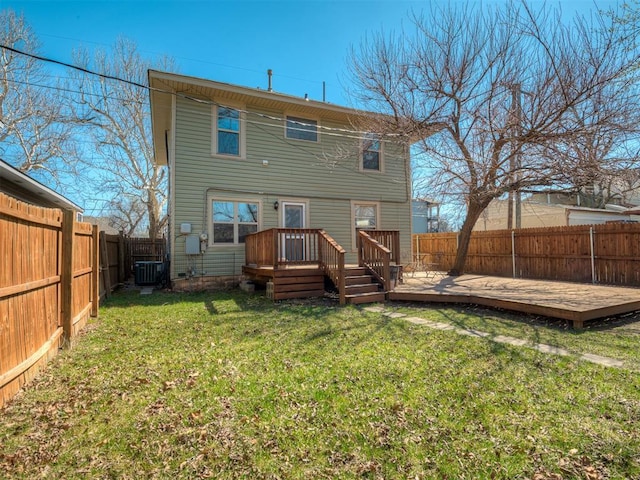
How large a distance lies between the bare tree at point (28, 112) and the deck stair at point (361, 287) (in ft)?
52.6

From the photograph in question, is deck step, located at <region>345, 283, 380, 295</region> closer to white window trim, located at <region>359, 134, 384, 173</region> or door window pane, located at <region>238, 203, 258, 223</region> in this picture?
door window pane, located at <region>238, 203, 258, 223</region>

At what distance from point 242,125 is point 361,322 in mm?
7099

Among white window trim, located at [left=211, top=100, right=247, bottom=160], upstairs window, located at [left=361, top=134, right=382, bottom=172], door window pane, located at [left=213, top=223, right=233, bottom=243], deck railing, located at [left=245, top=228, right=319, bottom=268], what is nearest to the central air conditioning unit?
door window pane, located at [left=213, top=223, right=233, bottom=243]

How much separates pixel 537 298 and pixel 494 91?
5.70 metres

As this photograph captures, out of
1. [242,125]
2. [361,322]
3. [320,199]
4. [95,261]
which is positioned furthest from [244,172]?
[361,322]

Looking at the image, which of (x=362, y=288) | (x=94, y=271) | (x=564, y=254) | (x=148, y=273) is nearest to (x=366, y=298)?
(x=362, y=288)

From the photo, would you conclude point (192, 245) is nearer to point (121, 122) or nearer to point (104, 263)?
point (104, 263)

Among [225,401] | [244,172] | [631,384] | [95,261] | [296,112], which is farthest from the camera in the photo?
[296,112]

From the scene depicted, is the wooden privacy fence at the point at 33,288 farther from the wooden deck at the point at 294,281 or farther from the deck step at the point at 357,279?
the deck step at the point at 357,279

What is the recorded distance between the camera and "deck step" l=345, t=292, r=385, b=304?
7.30 metres

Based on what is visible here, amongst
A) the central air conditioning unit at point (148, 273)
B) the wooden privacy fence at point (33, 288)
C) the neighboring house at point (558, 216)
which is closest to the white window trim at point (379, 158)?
the neighboring house at point (558, 216)

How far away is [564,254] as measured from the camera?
1044 cm

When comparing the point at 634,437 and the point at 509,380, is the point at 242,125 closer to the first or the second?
the point at 509,380

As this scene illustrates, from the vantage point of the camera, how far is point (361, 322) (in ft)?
18.6
